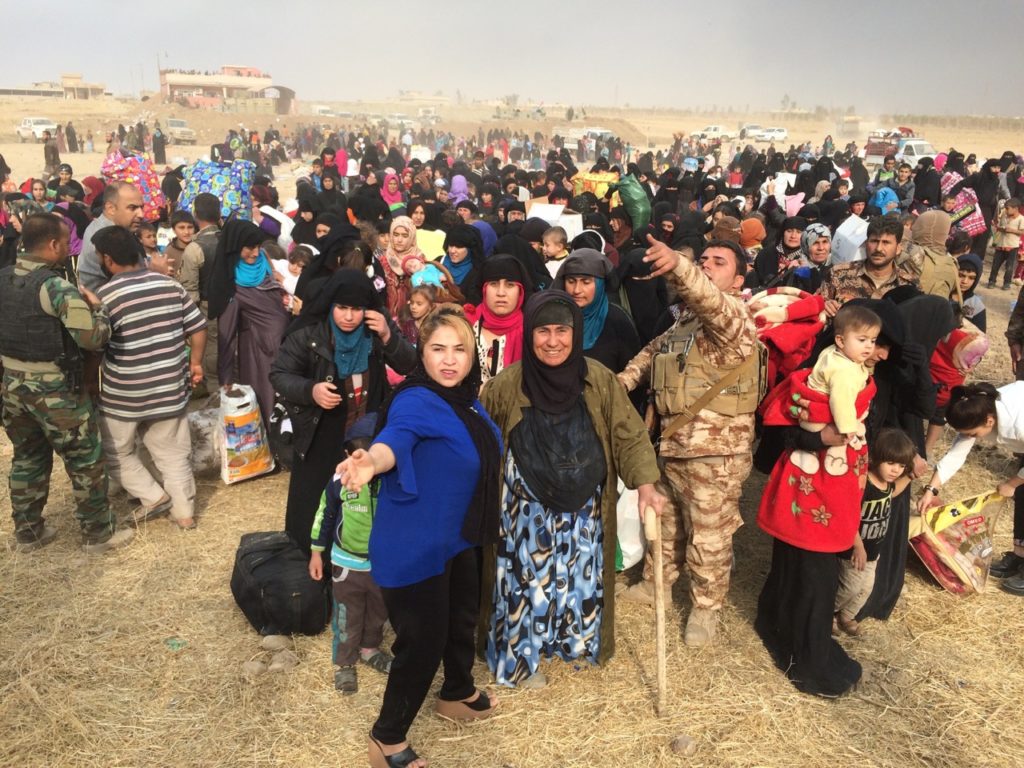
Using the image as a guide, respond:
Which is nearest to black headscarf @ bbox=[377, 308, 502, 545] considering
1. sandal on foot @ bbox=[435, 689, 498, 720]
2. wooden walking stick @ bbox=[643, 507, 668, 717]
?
wooden walking stick @ bbox=[643, 507, 668, 717]

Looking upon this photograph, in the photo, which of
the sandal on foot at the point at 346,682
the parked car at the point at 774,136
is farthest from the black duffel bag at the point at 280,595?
the parked car at the point at 774,136

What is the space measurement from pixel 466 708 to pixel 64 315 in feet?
10.3

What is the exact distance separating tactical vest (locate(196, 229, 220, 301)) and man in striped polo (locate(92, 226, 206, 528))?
4.53 feet

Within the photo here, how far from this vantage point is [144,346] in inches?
178

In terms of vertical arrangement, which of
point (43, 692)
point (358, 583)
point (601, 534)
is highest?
point (601, 534)

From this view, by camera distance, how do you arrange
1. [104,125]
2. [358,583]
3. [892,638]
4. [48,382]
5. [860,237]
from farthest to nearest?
[104,125] → [860,237] → [48,382] → [892,638] → [358,583]

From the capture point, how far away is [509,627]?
3426 mm

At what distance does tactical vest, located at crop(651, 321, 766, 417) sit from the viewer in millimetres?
3486

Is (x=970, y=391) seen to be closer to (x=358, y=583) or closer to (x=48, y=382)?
(x=358, y=583)

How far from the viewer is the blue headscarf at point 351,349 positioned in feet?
12.6

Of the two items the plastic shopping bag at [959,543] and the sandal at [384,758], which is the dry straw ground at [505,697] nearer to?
the plastic shopping bag at [959,543]

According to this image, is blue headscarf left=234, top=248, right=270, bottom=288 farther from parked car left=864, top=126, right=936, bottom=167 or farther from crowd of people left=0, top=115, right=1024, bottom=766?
parked car left=864, top=126, right=936, bottom=167

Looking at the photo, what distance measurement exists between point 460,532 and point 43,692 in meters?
2.37

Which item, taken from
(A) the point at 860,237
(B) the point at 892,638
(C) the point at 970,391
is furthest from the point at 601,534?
(A) the point at 860,237
